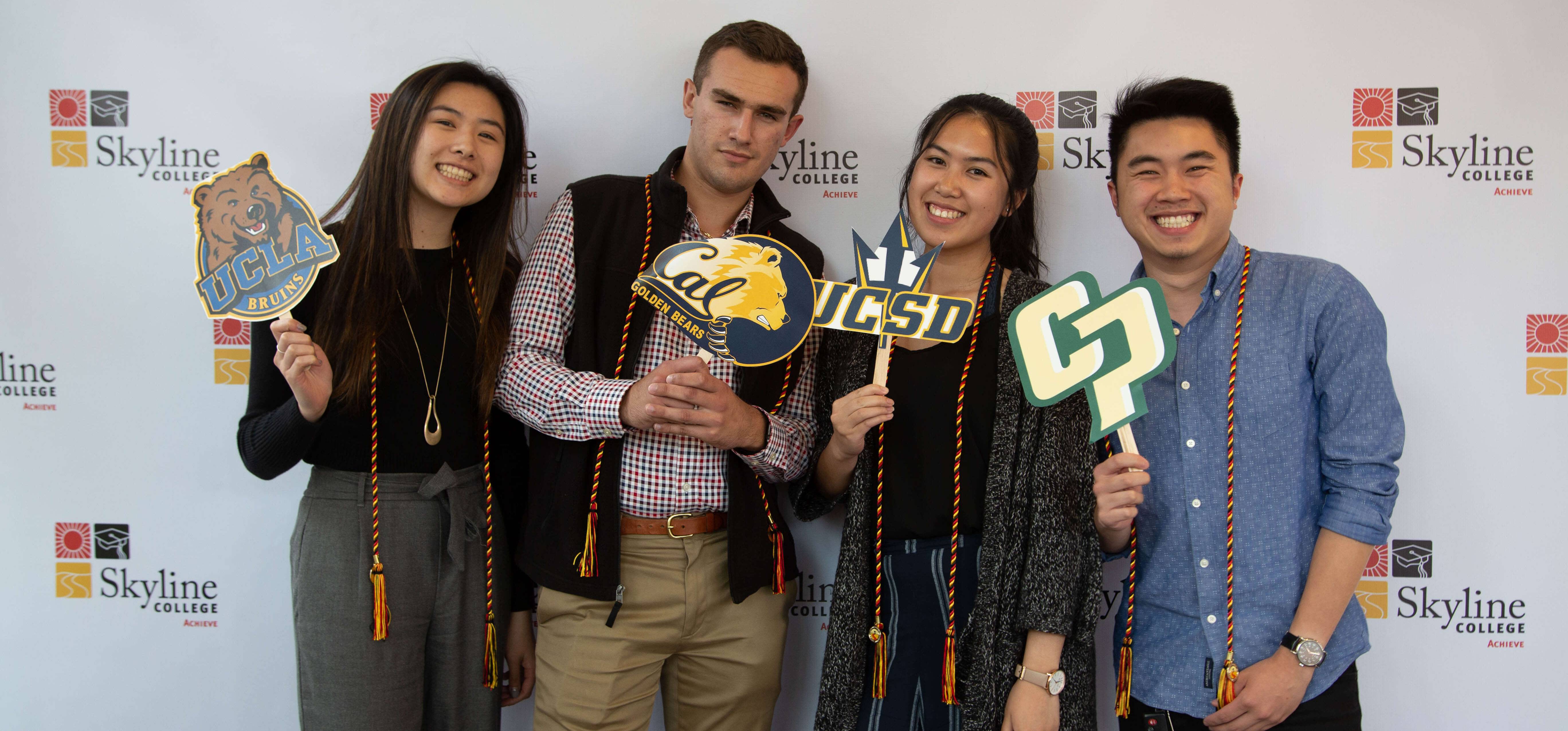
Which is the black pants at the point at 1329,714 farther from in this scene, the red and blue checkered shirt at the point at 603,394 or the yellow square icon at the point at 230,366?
the yellow square icon at the point at 230,366

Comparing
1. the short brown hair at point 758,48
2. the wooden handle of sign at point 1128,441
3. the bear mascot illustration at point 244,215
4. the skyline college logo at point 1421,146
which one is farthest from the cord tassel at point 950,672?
the skyline college logo at point 1421,146

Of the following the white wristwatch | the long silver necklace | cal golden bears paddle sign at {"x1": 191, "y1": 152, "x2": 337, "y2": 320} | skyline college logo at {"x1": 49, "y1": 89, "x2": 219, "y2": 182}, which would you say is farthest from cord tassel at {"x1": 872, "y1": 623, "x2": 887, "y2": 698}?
skyline college logo at {"x1": 49, "y1": 89, "x2": 219, "y2": 182}

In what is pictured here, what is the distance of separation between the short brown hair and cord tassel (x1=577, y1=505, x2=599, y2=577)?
833 millimetres

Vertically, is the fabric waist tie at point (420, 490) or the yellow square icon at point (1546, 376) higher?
the yellow square icon at point (1546, 376)

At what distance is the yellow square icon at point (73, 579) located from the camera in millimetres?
1933

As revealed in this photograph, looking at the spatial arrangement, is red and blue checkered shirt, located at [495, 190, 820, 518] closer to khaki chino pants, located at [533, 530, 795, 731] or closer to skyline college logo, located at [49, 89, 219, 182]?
khaki chino pants, located at [533, 530, 795, 731]

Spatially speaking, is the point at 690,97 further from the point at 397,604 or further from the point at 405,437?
the point at 397,604

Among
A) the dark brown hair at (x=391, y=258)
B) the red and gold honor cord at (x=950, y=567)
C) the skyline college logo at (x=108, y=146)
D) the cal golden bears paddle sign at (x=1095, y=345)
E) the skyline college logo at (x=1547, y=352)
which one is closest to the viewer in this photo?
the cal golden bears paddle sign at (x=1095, y=345)

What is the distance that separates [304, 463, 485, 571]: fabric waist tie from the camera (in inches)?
56.1

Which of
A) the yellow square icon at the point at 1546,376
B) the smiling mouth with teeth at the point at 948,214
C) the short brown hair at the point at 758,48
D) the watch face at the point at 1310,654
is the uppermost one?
the short brown hair at the point at 758,48

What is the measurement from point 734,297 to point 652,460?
0.35m

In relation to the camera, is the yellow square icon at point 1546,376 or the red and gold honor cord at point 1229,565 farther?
the yellow square icon at point 1546,376

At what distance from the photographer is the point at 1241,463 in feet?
4.27

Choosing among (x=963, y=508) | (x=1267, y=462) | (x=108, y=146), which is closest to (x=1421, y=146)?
(x=1267, y=462)
